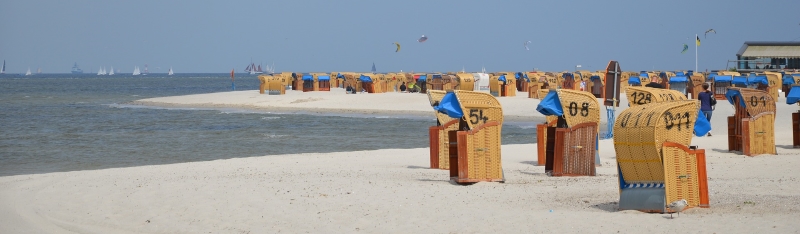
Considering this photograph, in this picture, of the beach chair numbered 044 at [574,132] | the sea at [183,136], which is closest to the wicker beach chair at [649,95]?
the beach chair numbered 044 at [574,132]

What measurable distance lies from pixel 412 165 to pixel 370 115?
20270 millimetres

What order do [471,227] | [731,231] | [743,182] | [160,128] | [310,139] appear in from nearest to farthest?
[731,231] → [471,227] → [743,182] → [310,139] → [160,128]

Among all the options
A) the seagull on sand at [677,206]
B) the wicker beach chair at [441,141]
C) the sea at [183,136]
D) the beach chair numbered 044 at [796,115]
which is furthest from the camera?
the sea at [183,136]

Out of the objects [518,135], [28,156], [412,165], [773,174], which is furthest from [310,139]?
[773,174]

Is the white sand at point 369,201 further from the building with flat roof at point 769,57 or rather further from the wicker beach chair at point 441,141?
the building with flat roof at point 769,57

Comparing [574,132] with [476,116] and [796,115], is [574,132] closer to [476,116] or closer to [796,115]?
[476,116]

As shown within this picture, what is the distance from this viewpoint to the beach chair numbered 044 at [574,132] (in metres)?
11.6

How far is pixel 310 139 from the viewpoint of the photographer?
2305 centimetres

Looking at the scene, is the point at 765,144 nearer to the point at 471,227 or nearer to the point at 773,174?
the point at 773,174

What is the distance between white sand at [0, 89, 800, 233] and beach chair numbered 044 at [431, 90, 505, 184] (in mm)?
193

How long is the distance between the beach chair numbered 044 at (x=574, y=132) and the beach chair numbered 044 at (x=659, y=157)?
3.36 metres

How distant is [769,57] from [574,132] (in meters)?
54.3

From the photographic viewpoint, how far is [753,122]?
555 inches

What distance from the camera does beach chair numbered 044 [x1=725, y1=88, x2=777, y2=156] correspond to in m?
14.1
